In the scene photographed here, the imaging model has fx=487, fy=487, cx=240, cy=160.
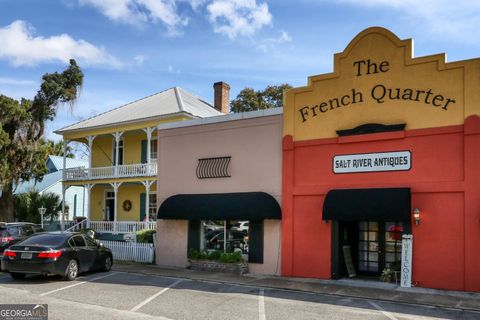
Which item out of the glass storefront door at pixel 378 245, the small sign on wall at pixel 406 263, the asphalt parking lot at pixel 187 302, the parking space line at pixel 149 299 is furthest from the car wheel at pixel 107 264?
the small sign on wall at pixel 406 263

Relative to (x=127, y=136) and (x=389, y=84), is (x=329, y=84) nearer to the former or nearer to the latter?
(x=389, y=84)

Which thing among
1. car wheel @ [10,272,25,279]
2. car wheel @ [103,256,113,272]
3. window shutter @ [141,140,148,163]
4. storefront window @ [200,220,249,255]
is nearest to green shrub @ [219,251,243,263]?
storefront window @ [200,220,249,255]

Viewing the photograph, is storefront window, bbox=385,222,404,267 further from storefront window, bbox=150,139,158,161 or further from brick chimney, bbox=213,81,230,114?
brick chimney, bbox=213,81,230,114

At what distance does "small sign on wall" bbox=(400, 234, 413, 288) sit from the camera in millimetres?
13245

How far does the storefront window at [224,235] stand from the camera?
17094 millimetres

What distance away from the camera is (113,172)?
2677 cm

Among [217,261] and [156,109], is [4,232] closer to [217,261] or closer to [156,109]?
[217,261]

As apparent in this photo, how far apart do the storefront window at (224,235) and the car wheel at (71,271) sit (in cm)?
491

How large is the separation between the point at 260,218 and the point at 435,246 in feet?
17.2

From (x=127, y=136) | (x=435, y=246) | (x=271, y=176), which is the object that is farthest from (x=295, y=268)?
(x=127, y=136)

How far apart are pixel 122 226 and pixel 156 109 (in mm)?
6438

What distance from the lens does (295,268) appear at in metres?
15.3

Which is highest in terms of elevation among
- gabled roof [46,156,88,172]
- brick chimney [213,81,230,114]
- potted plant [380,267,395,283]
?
brick chimney [213,81,230,114]

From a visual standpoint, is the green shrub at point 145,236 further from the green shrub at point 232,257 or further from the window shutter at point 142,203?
the window shutter at point 142,203
